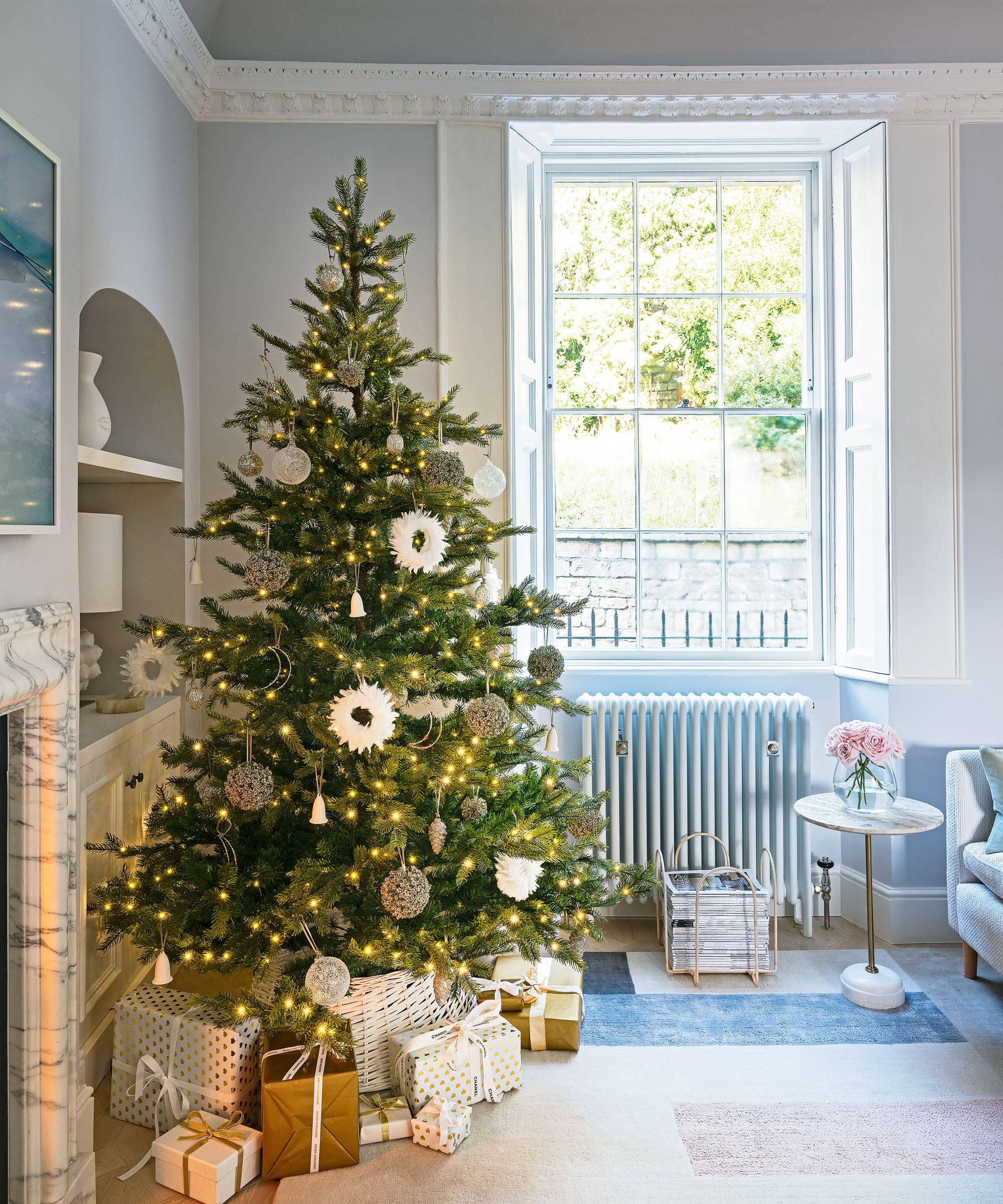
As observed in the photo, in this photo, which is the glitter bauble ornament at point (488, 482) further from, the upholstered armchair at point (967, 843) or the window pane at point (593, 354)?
the upholstered armchair at point (967, 843)

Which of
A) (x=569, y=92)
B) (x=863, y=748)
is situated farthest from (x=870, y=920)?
(x=569, y=92)

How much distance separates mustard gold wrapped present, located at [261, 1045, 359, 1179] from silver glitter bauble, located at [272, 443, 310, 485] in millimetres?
1381

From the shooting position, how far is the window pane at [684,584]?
3605 millimetres

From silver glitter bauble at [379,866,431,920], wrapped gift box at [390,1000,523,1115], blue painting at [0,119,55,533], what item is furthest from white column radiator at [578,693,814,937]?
blue painting at [0,119,55,533]

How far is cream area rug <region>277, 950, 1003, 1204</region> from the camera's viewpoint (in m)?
1.95

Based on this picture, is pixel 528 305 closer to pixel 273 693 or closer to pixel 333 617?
pixel 333 617

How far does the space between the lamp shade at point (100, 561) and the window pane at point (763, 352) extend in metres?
2.47

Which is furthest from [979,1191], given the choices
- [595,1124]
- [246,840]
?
[246,840]

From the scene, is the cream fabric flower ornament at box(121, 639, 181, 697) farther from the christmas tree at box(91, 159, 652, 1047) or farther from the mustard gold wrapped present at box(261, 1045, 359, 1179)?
the mustard gold wrapped present at box(261, 1045, 359, 1179)

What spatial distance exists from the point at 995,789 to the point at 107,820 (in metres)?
2.84

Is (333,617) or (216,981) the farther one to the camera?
(216,981)

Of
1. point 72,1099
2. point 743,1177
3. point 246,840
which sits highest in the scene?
point 246,840

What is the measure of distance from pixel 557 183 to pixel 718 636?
6.70ft

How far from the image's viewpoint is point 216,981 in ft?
9.18
